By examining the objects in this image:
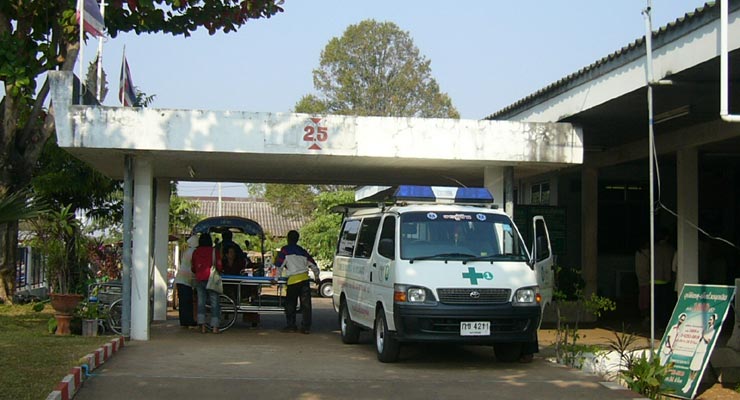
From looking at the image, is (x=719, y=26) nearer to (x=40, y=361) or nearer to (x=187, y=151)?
(x=187, y=151)

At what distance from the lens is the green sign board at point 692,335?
9523 mm

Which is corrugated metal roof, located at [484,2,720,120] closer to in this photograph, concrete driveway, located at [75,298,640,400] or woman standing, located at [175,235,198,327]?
concrete driveway, located at [75,298,640,400]

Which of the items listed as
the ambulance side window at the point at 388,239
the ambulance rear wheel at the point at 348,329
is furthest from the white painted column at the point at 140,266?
the ambulance side window at the point at 388,239

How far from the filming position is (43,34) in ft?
53.5

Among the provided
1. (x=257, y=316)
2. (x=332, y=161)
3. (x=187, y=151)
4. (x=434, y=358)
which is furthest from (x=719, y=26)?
(x=257, y=316)

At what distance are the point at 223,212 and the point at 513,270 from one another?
4304cm

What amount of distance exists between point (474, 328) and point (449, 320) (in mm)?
327

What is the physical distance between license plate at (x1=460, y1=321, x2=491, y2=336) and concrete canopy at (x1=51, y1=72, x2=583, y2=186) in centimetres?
351

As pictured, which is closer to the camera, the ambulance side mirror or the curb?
the curb

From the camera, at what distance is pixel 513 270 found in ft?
35.2

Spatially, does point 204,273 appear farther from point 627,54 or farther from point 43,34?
point 627,54

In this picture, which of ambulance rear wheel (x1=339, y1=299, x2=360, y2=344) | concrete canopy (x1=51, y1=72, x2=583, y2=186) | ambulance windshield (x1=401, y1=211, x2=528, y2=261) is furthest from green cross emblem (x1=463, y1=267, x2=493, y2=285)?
ambulance rear wheel (x1=339, y1=299, x2=360, y2=344)

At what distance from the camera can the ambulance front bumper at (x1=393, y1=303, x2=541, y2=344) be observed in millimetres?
10195

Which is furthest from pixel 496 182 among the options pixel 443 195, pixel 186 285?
pixel 186 285
